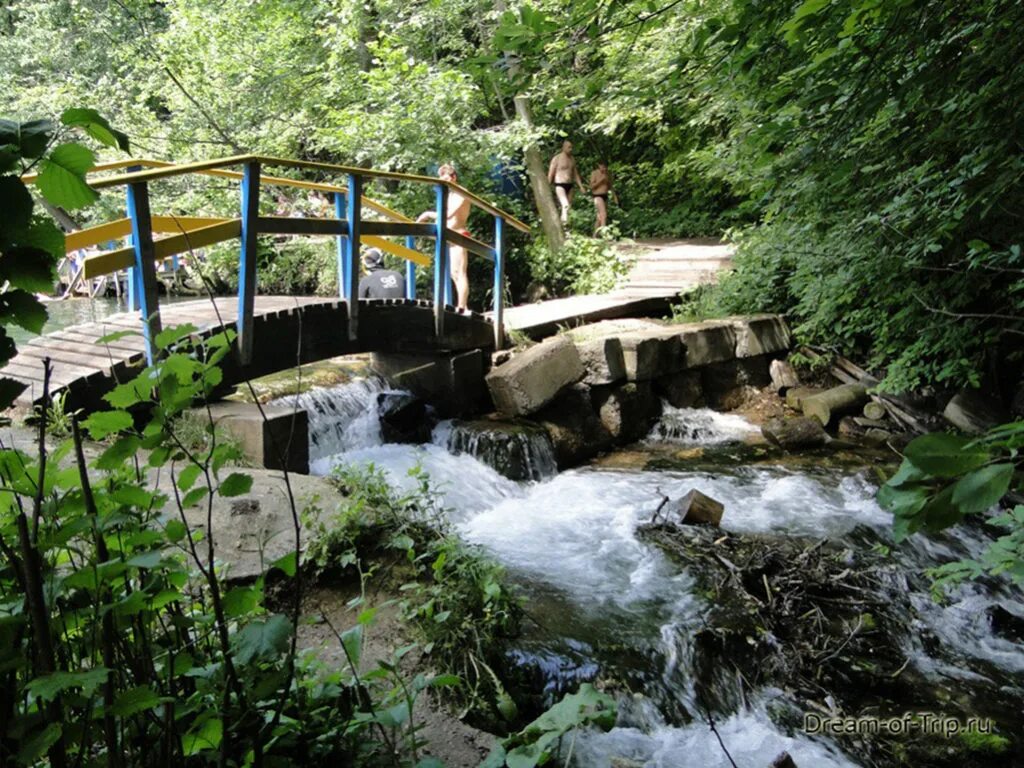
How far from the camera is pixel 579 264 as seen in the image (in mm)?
12469

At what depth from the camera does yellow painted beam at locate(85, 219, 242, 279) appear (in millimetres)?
4367

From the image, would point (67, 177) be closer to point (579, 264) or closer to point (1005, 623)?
point (1005, 623)

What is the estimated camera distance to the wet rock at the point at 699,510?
5.35m

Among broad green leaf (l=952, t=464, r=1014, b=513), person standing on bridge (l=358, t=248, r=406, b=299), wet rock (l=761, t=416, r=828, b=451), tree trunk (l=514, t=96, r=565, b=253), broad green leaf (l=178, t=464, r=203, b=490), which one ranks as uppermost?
tree trunk (l=514, t=96, r=565, b=253)

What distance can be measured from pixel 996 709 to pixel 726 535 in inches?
73.4

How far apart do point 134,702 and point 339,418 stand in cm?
613

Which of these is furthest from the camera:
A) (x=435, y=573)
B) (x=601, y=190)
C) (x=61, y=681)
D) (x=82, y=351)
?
(x=601, y=190)

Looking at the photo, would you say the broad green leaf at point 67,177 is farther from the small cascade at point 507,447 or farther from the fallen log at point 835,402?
the fallen log at point 835,402

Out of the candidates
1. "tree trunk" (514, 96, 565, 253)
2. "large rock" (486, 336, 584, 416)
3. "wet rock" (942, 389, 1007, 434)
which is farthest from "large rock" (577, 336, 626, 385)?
"tree trunk" (514, 96, 565, 253)

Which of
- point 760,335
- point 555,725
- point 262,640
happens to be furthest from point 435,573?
point 760,335

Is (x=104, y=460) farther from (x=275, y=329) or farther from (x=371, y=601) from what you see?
(x=275, y=329)

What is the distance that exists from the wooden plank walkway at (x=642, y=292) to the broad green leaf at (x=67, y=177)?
7.29 m

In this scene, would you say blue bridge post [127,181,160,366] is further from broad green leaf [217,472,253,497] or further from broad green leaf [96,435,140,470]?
broad green leaf [217,472,253,497]

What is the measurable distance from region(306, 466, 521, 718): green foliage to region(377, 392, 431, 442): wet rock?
3038mm
